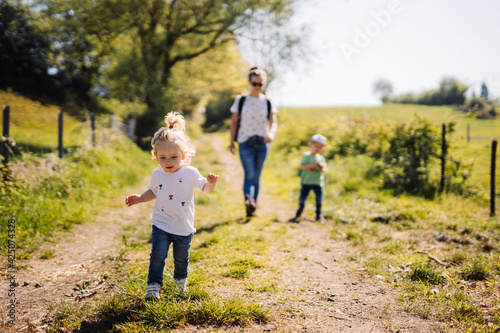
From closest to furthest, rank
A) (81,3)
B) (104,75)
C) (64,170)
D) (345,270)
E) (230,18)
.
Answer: (345,270)
(64,170)
(81,3)
(230,18)
(104,75)

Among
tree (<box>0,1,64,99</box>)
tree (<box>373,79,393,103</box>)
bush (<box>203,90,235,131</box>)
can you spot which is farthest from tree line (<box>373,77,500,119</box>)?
bush (<box>203,90,235,131</box>)

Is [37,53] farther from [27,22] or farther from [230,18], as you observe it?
[230,18]

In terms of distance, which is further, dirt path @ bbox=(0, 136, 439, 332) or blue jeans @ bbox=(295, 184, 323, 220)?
blue jeans @ bbox=(295, 184, 323, 220)

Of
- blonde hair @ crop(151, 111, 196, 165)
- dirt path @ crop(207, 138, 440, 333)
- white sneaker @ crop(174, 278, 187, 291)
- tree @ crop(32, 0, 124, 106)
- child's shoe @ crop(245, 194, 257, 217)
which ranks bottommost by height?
dirt path @ crop(207, 138, 440, 333)

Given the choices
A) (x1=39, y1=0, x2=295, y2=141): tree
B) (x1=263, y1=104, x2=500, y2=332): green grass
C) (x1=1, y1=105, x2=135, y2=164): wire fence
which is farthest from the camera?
(x1=39, y1=0, x2=295, y2=141): tree

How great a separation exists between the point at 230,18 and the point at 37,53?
7.96 m

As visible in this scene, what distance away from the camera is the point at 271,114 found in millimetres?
5527

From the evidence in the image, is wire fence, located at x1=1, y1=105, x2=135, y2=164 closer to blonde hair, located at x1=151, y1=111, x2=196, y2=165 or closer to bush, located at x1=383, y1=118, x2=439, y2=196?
blonde hair, located at x1=151, y1=111, x2=196, y2=165

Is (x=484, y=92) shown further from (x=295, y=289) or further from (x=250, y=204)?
(x=295, y=289)

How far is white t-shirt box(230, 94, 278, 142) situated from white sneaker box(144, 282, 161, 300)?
3.21 meters

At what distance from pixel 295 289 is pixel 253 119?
10.2 feet

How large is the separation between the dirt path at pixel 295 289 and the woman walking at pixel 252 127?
1269 millimetres

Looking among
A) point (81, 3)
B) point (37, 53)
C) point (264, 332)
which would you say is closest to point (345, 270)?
point (264, 332)

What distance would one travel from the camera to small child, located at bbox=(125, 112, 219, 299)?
2.69 metres
